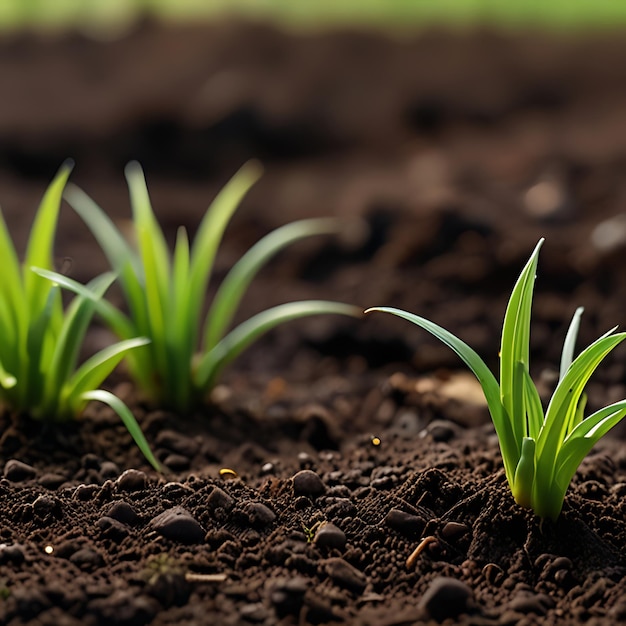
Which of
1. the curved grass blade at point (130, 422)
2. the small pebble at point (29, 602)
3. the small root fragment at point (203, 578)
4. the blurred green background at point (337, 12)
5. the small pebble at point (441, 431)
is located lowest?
the small pebble at point (441, 431)

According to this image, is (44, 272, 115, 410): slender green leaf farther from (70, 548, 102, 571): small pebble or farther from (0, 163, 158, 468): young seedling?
(70, 548, 102, 571): small pebble

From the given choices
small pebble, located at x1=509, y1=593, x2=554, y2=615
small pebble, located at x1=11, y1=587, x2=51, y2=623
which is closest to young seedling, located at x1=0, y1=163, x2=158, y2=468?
small pebble, located at x1=11, y1=587, x2=51, y2=623

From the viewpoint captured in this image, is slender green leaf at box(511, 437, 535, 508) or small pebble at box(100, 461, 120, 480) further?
small pebble at box(100, 461, 120, 480)

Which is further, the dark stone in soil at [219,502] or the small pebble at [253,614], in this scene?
the dark stone in soil at [219,502]

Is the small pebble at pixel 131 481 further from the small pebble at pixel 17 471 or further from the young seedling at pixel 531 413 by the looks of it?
the young seedling at pixel 531 413

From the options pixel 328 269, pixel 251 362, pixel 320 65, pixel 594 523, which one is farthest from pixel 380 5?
pixel 594 523

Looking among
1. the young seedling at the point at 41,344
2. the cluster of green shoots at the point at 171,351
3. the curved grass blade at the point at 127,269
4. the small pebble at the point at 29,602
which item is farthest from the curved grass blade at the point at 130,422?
the small pebble at the point at 29,602

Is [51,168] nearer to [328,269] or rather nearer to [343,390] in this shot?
[328,269]
